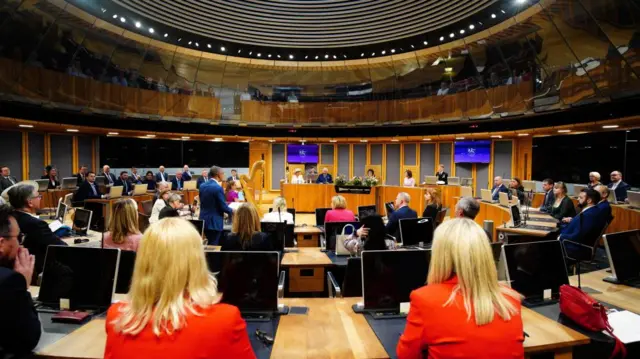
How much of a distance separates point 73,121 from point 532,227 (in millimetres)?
11842

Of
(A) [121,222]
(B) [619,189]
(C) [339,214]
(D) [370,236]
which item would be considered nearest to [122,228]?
(A) [121,222]

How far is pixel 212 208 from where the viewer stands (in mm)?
6121

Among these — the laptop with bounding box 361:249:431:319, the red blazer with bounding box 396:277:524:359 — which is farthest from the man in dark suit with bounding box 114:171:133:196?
the red blazer with bounding box 396:277:524:359

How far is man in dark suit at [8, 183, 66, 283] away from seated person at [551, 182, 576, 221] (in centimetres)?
779

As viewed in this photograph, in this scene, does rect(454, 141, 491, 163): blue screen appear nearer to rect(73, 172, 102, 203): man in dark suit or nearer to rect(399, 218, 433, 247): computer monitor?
rect(399, 218, 433, 247): computer monitor

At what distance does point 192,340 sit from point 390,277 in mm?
1743

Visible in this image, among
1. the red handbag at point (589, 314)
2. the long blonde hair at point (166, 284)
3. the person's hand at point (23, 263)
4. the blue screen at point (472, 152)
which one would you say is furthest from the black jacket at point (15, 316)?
the blue screen at point (472, 152)

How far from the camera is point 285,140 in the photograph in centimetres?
1772

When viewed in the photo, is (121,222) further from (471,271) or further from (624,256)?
(624,256)

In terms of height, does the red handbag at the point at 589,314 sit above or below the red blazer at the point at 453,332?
below

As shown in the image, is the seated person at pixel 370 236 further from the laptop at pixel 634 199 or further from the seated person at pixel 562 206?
the laptop at pixel 634 199

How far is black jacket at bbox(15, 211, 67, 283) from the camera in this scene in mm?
3486

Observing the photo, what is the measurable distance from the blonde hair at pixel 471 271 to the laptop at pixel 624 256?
2328mm

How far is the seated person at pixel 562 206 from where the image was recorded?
7023mm
